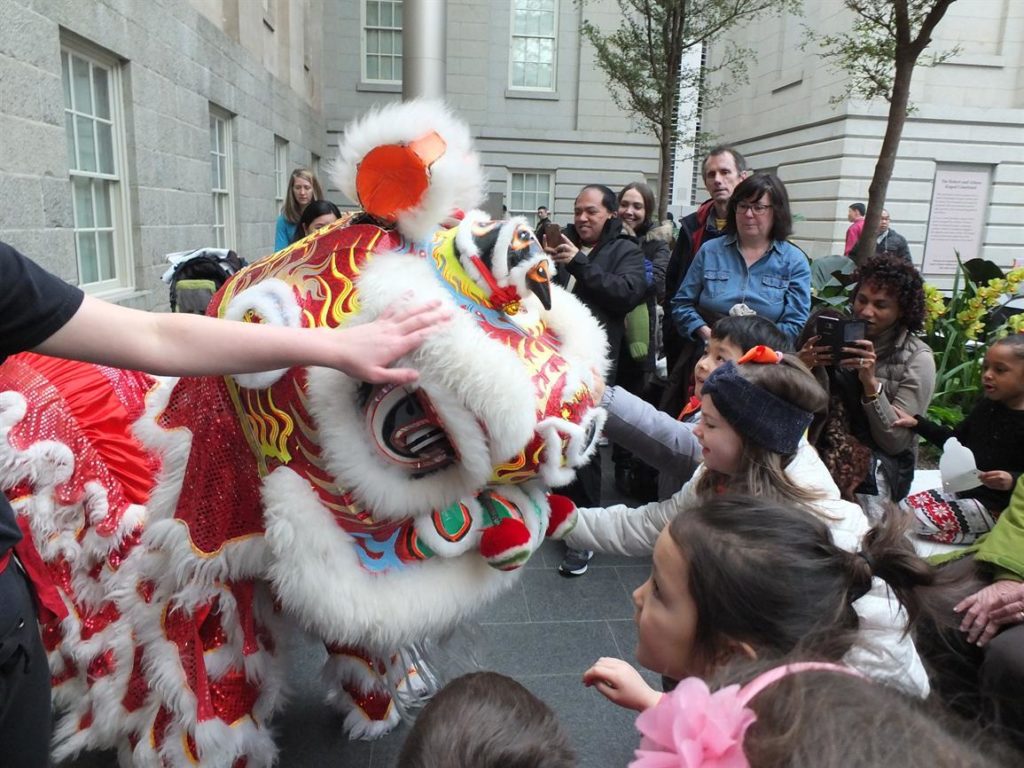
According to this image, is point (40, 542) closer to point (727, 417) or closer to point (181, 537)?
point (181, 537)

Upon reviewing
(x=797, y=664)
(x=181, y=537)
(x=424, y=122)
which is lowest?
(x=181, y=537)

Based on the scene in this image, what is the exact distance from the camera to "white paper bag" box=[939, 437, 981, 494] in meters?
2.75

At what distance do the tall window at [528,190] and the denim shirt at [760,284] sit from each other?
13586 mm

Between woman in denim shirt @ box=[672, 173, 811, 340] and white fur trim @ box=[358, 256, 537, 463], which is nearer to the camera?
white fur trim @ box=[358, 256, 537, 463]

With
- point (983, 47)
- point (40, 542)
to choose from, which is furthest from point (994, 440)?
point (983, 47)

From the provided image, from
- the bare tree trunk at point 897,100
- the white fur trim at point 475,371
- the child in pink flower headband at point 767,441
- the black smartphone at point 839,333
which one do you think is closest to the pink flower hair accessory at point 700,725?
the white fur trim at point 475,371

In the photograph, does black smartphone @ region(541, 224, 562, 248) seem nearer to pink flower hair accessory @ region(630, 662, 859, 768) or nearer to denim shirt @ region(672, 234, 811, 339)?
denim shirt @ region(672, 234, 811, 339)

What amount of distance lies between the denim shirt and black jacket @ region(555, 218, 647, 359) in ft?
1.03

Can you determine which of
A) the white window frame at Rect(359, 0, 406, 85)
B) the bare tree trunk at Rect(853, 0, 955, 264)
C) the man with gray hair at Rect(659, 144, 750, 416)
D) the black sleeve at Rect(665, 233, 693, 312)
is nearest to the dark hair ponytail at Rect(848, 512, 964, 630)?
the man with gray hair at Rect(659, 144, 750, 416)

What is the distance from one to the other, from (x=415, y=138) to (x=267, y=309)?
0.44 m

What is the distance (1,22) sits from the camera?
3.32m

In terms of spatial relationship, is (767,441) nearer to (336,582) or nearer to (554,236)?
(336,582)

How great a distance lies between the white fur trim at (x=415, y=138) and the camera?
1.41 meters

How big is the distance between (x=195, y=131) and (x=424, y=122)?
18.9 ft
